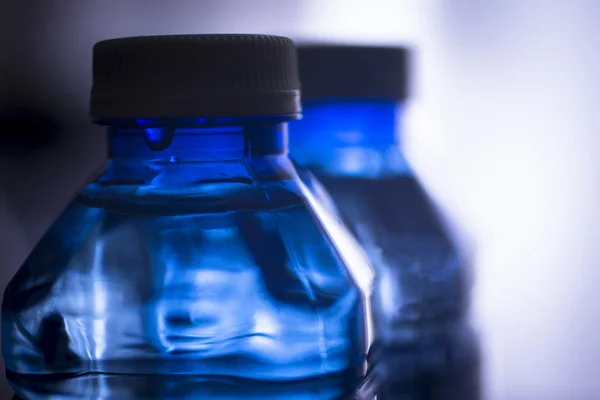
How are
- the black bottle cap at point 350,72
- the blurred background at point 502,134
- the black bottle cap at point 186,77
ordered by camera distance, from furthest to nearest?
the blurred background at point 502,134, the black bottle cap at point 350,72, the black bottle cap at point 186,77

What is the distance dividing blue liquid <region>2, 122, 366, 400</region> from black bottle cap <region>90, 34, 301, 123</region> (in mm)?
59

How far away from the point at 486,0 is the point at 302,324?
60 centimetres

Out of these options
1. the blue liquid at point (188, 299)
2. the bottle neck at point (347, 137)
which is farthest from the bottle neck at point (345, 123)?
the blue liquid at point (188, 299)

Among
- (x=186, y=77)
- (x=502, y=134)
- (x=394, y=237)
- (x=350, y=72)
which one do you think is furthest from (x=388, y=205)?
(x=186, y=77)

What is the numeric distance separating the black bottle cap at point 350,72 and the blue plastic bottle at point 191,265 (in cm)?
21

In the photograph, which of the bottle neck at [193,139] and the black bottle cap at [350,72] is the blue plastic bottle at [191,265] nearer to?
the bottle neck at [193,139]

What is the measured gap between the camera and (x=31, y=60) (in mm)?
848

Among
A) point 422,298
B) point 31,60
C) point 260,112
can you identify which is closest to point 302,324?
point 260,112

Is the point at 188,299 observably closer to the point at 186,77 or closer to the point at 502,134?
the point at 186,77

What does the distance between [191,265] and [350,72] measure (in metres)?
0.30

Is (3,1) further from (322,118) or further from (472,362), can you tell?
(472,362)

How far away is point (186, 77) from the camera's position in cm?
51

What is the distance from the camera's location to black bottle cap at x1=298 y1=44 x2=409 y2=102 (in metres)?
0.78

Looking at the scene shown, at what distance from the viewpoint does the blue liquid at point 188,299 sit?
0.53m
